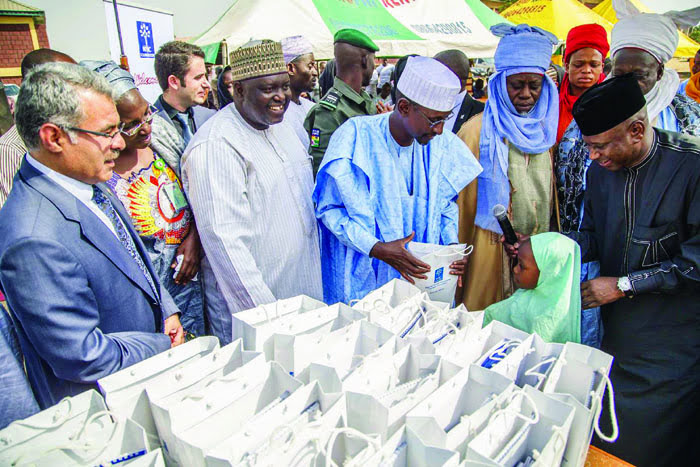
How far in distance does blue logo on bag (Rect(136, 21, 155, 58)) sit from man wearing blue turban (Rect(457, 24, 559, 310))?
5.04 metres

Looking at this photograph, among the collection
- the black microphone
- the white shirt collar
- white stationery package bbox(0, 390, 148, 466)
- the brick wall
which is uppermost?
the brick wall

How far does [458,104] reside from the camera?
4.12m

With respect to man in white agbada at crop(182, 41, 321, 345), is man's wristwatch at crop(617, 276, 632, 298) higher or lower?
lower

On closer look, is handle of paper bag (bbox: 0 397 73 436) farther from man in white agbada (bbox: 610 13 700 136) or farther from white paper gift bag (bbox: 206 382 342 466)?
man in white agbada (bbox: 610 13 700 136)

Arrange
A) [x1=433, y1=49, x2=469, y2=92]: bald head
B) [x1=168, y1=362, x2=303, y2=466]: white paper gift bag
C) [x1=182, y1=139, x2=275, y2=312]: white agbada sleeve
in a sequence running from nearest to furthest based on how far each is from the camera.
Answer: [x1=168, y1=362, x2=303, y2=466]: white paper gift bag < [x1=182, y1=139, x2=275, y2=312]: white agbada sleeve < [x1=433, y1=49, x2=469, y2=92]: bald head

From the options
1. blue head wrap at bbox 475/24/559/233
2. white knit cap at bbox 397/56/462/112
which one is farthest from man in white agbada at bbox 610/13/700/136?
white knit cap at bbox 397/56/462/112

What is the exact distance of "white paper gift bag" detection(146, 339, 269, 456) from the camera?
1.15 metres

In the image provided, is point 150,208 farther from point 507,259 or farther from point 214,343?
point 507,259

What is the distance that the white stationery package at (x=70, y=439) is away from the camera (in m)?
1.03

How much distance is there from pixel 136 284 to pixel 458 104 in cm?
348

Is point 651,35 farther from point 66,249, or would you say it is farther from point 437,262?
point 66,249

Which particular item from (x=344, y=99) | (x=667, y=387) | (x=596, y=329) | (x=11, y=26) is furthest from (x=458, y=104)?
(x=11, y=26)

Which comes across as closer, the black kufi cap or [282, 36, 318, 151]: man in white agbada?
the black kufi cap

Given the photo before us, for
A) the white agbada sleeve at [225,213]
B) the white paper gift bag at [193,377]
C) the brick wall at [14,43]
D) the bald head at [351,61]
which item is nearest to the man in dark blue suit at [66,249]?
the white paper gift bag at [193,377]
